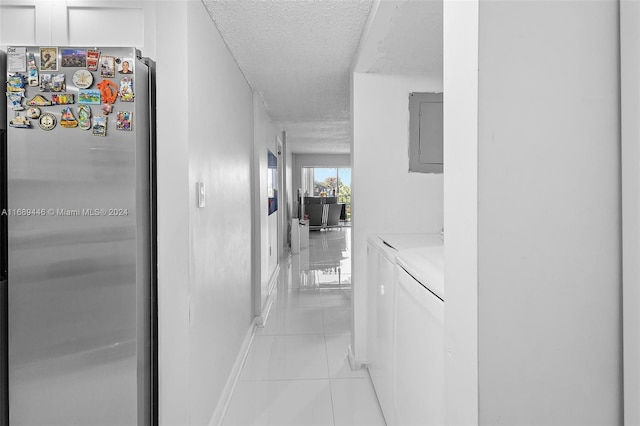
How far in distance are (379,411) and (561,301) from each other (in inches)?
71.8

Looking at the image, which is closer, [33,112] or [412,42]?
[33,112]

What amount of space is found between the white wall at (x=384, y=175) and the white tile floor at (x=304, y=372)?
399 mm

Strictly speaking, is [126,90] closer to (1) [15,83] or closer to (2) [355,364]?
(1) [15,83]

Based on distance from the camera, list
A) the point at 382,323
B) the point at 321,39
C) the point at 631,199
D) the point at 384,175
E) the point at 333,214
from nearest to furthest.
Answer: the point at 631,199 → the point at 382,323 → the point at 321,39 → the point at 384,175 → the point at 333,214

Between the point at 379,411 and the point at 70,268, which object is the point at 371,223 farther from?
the point at 70,268

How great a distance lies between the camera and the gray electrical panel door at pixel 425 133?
272 centimetres

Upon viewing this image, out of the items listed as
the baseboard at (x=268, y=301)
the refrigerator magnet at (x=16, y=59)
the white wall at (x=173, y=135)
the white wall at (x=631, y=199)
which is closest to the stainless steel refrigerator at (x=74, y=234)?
the refrigerator magnet at (x=16, y=59)

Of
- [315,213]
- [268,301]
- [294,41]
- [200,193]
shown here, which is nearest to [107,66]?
[200,193]

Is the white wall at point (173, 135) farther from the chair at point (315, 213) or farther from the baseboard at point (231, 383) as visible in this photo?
the chair at point (315, 213)

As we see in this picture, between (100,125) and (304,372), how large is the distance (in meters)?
2.09

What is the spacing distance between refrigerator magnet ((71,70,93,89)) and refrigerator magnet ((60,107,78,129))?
4.4 inches

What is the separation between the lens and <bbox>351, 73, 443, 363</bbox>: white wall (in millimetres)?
2686

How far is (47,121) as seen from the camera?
148cm

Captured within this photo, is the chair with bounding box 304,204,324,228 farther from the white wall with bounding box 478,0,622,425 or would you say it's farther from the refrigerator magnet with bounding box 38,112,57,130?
the white wall with bounding box 478,0,622,425
